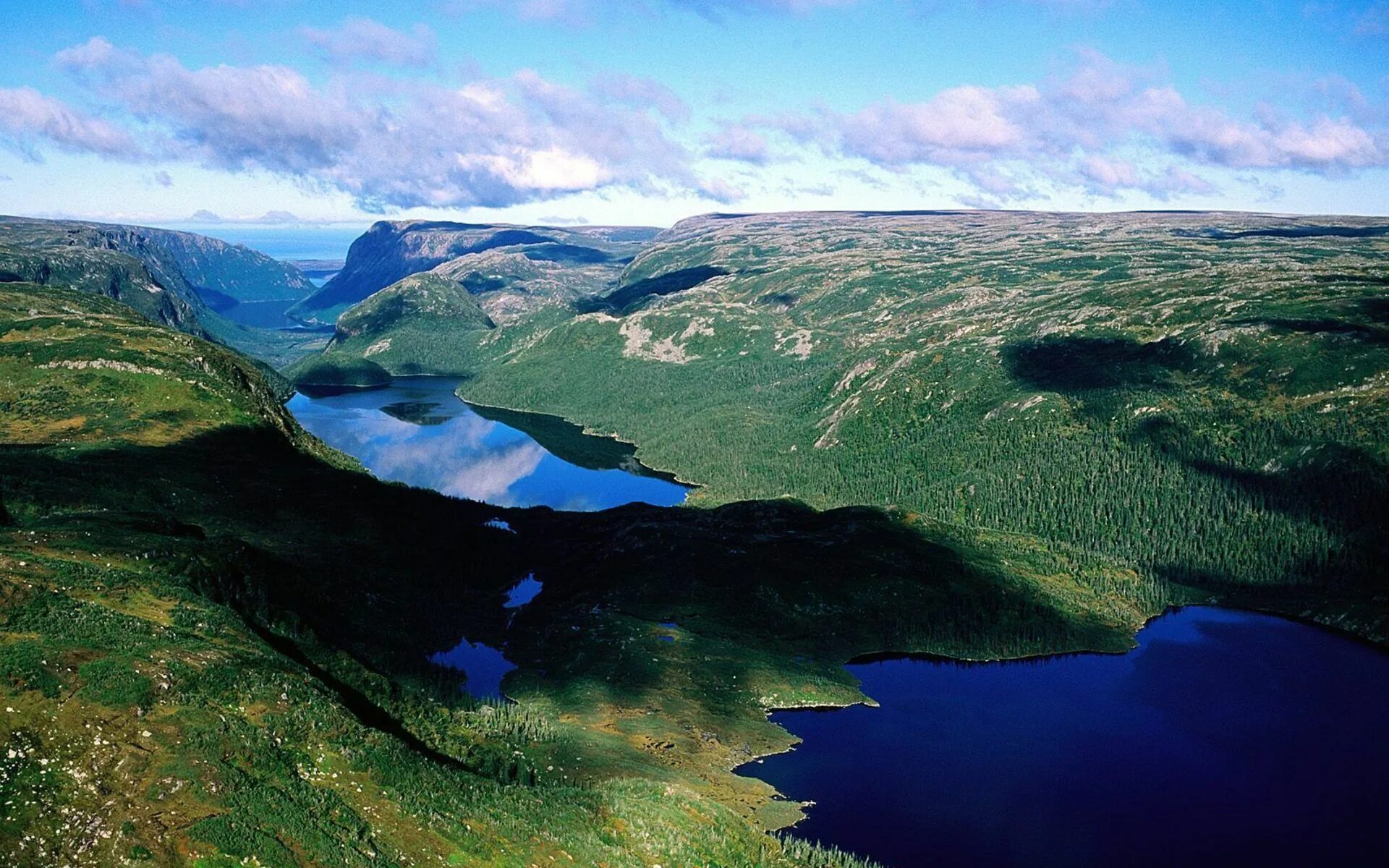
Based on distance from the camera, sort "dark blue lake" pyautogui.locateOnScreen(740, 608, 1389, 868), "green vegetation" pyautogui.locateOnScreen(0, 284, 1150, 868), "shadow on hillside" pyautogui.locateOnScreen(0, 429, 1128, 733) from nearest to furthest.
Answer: "green vegetation" pyautogui.locateOnScreen(0, 284, 1150, 868) → "dark blue lake" pyautogui.locateOnScreen(740, 608, 1389, 868) → "shadow on hillside" pyautogui.locateOnScreen(0, 429, 1128, 733)

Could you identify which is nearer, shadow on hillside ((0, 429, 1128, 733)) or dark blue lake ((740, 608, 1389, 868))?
dark blue lake ((740, 608, 1389, 868))

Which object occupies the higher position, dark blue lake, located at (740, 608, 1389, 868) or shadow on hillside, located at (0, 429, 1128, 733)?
shadow on hillside, located at (0, 429, 1128, 733)

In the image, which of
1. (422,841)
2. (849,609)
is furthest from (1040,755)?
(422,841)

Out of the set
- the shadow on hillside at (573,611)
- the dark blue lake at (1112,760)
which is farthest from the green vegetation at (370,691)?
the dark blue lake at (1112,760)

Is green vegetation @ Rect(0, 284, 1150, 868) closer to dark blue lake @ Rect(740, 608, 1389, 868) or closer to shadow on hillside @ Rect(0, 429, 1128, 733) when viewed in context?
shadow on hillside @ Rect(0, 429, 1128, 733)

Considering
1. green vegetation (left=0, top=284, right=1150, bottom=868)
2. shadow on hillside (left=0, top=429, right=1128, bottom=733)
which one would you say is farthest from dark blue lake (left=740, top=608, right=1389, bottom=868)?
shadow on hillside (left=0, top=429, right=1128, bottom=733)

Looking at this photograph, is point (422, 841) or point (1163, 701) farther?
point (1163, 701)

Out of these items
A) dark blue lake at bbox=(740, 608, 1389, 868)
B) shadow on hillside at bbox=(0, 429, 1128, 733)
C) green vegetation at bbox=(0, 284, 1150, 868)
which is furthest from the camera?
shadow on hillside at bbox=(0, 429, 1128, 733)

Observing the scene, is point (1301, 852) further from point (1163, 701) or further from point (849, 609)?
point (849, 609)

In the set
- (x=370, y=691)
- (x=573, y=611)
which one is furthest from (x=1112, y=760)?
(x=370, y=691)
